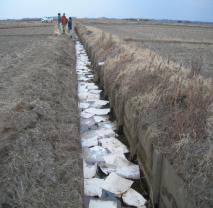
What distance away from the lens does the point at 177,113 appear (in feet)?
15.0

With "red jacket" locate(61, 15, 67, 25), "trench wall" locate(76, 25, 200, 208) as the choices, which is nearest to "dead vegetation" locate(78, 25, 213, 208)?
"trench wall" locate(76, 25, 200, 208)

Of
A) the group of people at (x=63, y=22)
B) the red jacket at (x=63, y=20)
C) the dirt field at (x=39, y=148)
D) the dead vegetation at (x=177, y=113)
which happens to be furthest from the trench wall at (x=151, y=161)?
the group of people at (x=63, y=22)

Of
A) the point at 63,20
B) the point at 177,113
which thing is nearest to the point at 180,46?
the point at 63,20

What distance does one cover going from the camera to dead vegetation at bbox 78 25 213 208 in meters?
3.33

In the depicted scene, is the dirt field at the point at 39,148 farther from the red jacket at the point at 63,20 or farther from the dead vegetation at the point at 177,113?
the red jacket at the point at 63,20

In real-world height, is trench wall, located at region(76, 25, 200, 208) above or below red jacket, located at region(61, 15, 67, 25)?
below

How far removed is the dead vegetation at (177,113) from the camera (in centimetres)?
333

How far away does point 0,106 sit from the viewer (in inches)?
230

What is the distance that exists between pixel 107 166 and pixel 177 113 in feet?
6.04

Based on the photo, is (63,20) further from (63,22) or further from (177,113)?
(177,113)

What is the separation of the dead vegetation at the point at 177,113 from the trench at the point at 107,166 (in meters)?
0.59

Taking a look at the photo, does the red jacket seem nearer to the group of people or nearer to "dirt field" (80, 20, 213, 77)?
the group of people

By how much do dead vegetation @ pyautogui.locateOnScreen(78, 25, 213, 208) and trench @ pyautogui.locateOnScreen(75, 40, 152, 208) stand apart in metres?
0.59

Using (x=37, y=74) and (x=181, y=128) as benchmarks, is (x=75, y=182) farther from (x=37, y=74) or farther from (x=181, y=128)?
(x=37, y=74)
